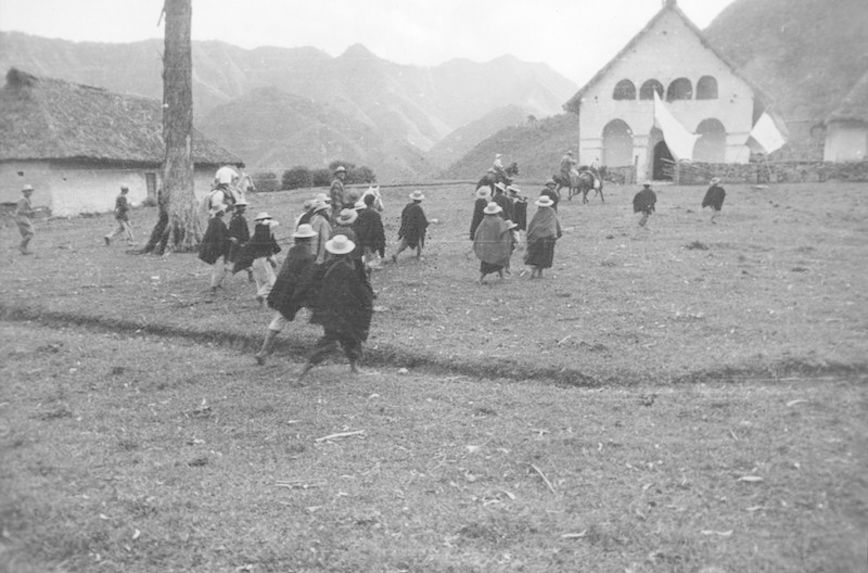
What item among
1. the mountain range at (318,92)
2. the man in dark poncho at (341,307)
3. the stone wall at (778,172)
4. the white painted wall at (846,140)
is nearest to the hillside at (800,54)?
the white painted wall at (846,140)

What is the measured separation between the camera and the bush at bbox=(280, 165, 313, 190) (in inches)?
1415

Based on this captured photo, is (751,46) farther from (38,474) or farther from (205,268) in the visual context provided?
(38,474)

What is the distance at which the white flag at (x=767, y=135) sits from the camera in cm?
3353

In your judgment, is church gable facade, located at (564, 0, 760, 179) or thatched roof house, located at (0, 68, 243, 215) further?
church gable facade, located at (564, 0, 760, 179)

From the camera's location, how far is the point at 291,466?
645 cm

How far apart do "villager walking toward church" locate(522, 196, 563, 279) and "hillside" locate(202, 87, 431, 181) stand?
4214cm

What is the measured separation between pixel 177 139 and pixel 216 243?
5460 mm

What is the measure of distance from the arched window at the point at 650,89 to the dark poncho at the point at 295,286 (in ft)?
98.7

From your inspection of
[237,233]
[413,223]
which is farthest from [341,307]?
[413,223]

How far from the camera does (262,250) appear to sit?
11.4 meters

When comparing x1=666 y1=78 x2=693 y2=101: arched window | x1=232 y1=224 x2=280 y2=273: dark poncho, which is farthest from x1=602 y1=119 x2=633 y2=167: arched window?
x1=232 y1=224 x2=280 y2=273: dark poncho

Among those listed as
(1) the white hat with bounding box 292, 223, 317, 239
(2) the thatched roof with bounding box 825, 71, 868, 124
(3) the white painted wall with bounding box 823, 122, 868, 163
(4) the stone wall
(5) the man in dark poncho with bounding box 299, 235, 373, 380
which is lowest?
(5) the man in dark poncho with bounding box 299, 235, 373, 380

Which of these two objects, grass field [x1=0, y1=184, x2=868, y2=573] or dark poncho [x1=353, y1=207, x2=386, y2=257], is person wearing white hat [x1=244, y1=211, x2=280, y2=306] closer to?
grass field [x1=0, y1=184, x2=868, y2=573]

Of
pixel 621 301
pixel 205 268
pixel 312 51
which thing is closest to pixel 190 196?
pixel 205 268
